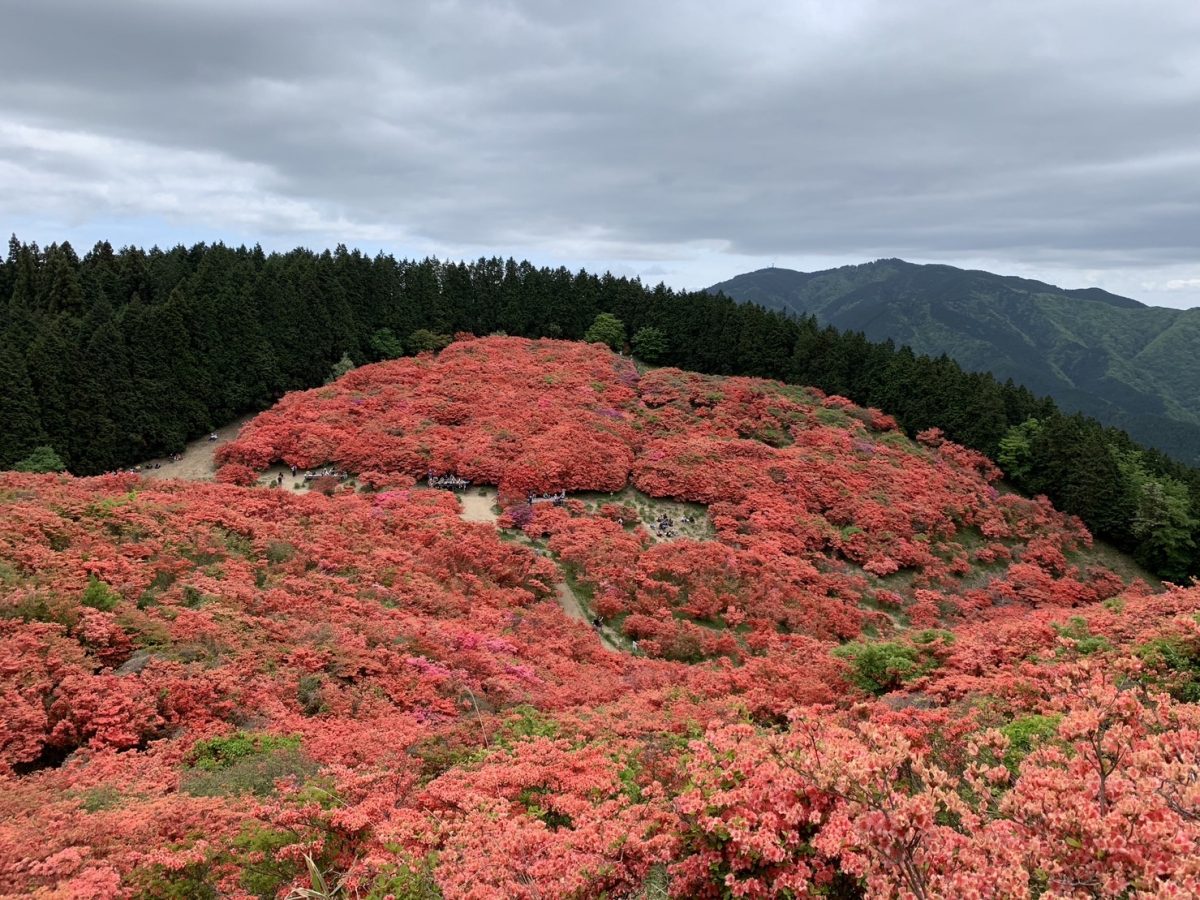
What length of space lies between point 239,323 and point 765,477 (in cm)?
3225

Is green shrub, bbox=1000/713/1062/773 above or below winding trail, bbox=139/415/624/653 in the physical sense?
above

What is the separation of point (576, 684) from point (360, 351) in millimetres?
37730

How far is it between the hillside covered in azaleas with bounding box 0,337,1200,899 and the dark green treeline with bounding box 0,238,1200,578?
4.31 meters

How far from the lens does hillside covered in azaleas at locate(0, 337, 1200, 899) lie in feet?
18.1

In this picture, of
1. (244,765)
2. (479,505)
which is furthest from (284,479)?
(244,765)

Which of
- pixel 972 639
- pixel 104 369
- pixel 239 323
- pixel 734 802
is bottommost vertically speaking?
pixel 972 639

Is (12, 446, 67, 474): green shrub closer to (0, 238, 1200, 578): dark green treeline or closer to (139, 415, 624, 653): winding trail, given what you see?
(0, 238, 1200, 578): dark green treeline

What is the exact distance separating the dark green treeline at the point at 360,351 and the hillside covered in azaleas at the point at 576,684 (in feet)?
14.1

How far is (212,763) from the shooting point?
34.2ft

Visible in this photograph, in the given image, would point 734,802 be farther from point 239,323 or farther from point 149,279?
point 149,279

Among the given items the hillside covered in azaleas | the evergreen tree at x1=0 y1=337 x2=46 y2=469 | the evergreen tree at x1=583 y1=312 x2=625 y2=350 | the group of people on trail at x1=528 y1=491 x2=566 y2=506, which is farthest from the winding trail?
the evergreen tree at x1=583 y1=312 x2=625 y2=350

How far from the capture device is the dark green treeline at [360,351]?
32.0 m

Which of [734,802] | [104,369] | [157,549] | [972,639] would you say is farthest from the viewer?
[104,369]

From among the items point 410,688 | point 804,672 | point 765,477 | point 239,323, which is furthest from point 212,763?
point 239,323
